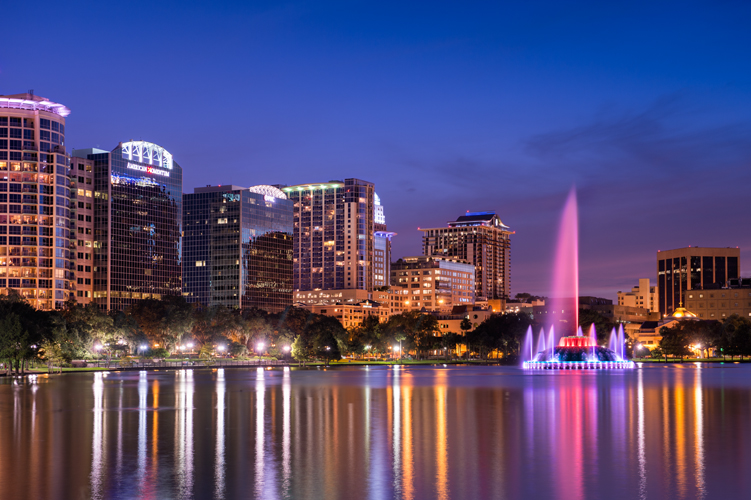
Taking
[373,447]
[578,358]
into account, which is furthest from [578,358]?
[373,447]

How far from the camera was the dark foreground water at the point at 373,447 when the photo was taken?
93.3 ft

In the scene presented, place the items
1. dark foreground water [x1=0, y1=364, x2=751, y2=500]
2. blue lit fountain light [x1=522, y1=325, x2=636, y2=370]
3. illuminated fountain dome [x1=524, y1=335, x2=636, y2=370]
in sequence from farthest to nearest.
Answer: illuminated fountain dome [x1=524, y1=335, x2=636, y2=370] < blue lit fountain light [x1=522, y1=325, x2=636, y2=370] < dark foreground water [x1=0, y1=364, x2=751, y2=500]

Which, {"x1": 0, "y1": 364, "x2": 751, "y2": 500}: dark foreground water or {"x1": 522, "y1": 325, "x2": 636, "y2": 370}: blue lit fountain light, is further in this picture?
{"x1": 522, "y1": 325, "x2": 636, "y2": 370}: blue lit fountain light

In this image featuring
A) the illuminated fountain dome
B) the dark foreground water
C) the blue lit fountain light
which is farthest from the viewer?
the illuminated fountain dome

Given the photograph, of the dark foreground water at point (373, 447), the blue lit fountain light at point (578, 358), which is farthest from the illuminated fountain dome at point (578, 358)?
the dark foreground water at point (373, 447)

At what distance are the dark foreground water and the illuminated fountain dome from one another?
94471 millimetres

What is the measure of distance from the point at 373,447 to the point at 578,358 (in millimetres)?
133050

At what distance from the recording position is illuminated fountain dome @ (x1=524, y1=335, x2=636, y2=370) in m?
163

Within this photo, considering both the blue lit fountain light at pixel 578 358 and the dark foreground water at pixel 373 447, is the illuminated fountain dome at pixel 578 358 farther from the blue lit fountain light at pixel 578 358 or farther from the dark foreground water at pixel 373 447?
the dark foreground water at pixel 373 447

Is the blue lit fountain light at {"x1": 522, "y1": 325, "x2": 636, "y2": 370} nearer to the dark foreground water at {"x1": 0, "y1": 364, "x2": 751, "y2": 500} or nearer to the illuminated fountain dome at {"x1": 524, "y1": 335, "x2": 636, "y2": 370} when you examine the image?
the illuminated fountain dome at {"x1": 524, "y1": 335, "x2": 636, "y2": 370}

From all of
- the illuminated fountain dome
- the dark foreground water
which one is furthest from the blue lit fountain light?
the dark foreground water

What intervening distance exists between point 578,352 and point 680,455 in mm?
132304

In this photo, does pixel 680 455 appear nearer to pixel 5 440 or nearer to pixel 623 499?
pixel 623 499

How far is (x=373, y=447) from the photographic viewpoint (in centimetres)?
3816
